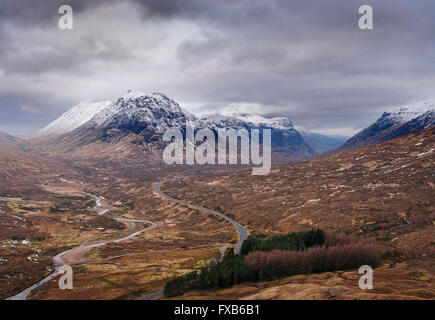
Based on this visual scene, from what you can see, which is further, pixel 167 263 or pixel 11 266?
pixel 167 263

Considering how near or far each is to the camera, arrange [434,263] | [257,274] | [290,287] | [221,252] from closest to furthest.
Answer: [290,287]
[434,263]
[257,274]
[221,252]

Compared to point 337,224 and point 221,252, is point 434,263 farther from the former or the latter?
point 221,252

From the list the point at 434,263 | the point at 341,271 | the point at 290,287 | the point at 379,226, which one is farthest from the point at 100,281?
the point at 379,226

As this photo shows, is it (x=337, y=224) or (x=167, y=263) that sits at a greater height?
(x=337, y=224)

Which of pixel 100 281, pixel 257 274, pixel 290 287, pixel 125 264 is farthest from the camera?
pixel 125 264

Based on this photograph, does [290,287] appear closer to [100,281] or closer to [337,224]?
[100,281]
